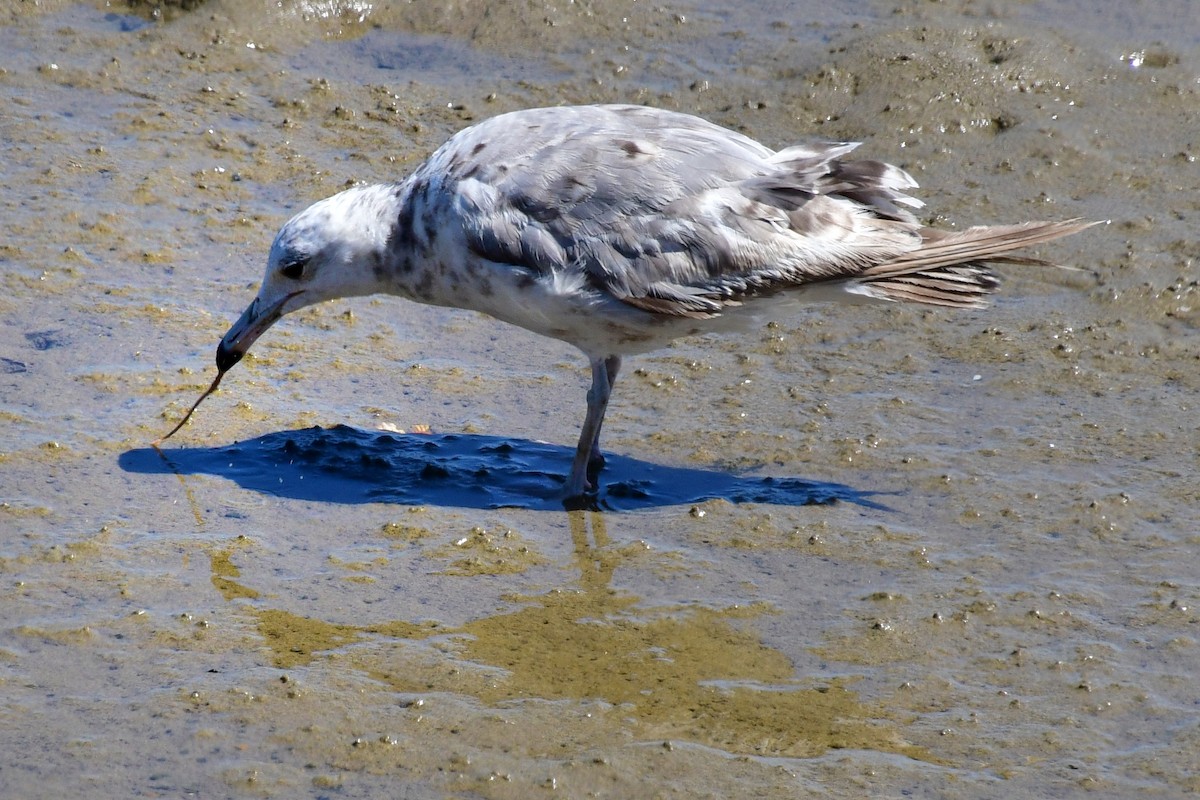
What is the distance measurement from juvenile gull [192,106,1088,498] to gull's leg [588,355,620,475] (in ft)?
0.06

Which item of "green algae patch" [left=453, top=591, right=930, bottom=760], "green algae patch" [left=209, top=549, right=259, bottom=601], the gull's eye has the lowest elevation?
"green algae patch" [left=209, top=549, right=259, bottom=601]

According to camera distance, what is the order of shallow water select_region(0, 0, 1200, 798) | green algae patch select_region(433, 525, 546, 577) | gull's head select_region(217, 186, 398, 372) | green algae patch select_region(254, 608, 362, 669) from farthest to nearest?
1. gull's head select_region(217, 186, 398, 372)
2. green algae patch select_region(433, 525, 546, 577)
3. green algae patch select_region(254, 608, 362, 669)
4. shallow water select_region(0, 0, 1200, 798)

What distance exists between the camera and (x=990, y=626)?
499 centimetres

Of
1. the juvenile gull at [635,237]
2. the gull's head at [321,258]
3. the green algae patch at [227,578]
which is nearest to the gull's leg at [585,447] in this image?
the juvenile gull at [635,237]

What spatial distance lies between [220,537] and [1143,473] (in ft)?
11.8

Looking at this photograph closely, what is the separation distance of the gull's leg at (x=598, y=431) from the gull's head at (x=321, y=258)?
1.02 meters

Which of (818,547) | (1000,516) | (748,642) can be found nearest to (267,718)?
(748,642)

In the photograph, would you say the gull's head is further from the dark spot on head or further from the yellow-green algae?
the yellow-green algae

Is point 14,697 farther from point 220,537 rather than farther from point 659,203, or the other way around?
point 659,203

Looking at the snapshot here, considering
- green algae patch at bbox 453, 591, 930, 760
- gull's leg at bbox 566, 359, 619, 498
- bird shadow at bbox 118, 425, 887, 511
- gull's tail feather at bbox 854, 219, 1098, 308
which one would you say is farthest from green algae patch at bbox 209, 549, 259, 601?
gull's tail feather at bbox 854, 219, 1098, 308

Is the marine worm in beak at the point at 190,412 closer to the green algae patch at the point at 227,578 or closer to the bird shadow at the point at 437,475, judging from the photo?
the bird shadow at the point at 437,475

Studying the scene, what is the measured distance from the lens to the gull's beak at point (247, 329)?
6.00 metres

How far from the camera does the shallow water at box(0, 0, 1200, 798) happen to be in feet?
14.6

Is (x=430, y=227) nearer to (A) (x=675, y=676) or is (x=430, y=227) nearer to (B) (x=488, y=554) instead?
(B) (x=488, y=554)
